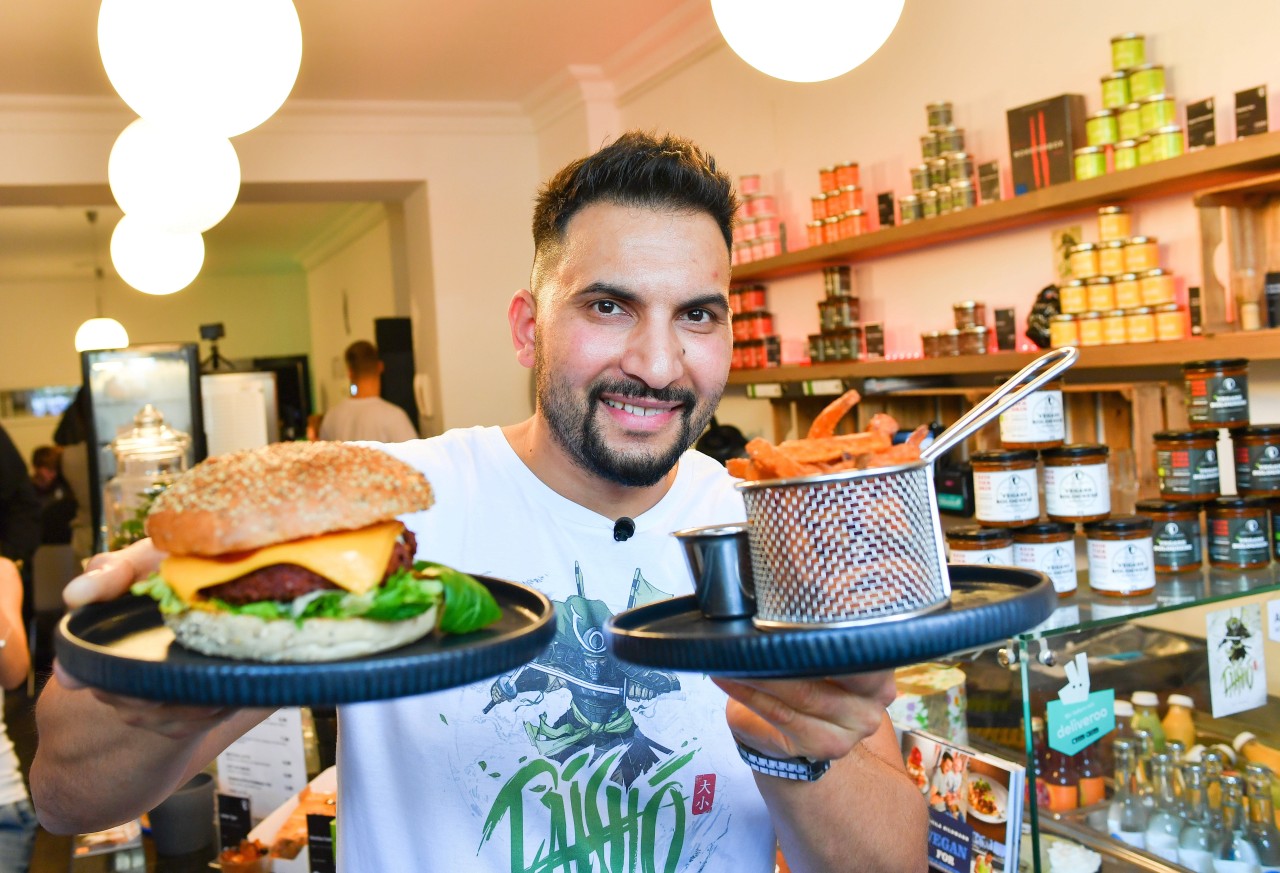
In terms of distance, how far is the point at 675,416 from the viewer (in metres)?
1.65

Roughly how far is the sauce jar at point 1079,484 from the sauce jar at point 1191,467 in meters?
0.19

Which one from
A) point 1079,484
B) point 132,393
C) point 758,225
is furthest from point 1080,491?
point 132,393

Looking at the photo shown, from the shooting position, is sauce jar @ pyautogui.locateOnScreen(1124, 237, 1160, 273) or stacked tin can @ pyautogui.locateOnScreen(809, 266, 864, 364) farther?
stacked tin can @ pyautogui.locateOnScreen(809, 266, 864, 364)

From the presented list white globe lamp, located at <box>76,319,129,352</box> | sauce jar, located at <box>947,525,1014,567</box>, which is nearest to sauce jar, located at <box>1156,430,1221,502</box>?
sauce jar, located at <box>947,525,1014,567</box>

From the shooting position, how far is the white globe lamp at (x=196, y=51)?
2.53m

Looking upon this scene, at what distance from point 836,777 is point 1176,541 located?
1.24 metres

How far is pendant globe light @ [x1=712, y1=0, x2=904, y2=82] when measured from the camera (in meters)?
2.94

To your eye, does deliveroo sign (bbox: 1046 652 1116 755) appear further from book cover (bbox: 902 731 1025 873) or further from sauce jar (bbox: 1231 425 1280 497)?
sauce jar (bbox: 1231 425 1280 497)

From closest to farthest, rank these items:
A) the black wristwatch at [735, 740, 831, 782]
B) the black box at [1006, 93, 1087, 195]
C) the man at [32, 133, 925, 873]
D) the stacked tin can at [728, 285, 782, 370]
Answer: the black wristwatch at [735, 740, 831, 782] → the man at [32, 133, 925, 873] → the black box at [1006, 93, 1087, 195] → the stacked tin can at [728, 285, 782, 370]

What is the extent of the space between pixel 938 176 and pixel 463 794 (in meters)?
3.43

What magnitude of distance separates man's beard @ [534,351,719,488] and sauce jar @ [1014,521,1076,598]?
0.95 meters

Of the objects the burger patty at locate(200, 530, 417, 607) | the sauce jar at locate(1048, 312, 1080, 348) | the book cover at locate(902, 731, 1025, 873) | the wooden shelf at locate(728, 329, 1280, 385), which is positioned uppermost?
the sauce jar at locate(1048, 312, 1080, 348)

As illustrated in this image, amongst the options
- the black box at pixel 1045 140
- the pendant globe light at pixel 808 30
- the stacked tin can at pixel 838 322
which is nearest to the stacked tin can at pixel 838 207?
the stacked tin can at pixel 838 322

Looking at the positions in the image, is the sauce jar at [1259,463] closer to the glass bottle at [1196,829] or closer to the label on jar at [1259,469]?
the label on jar at [1259,469]
